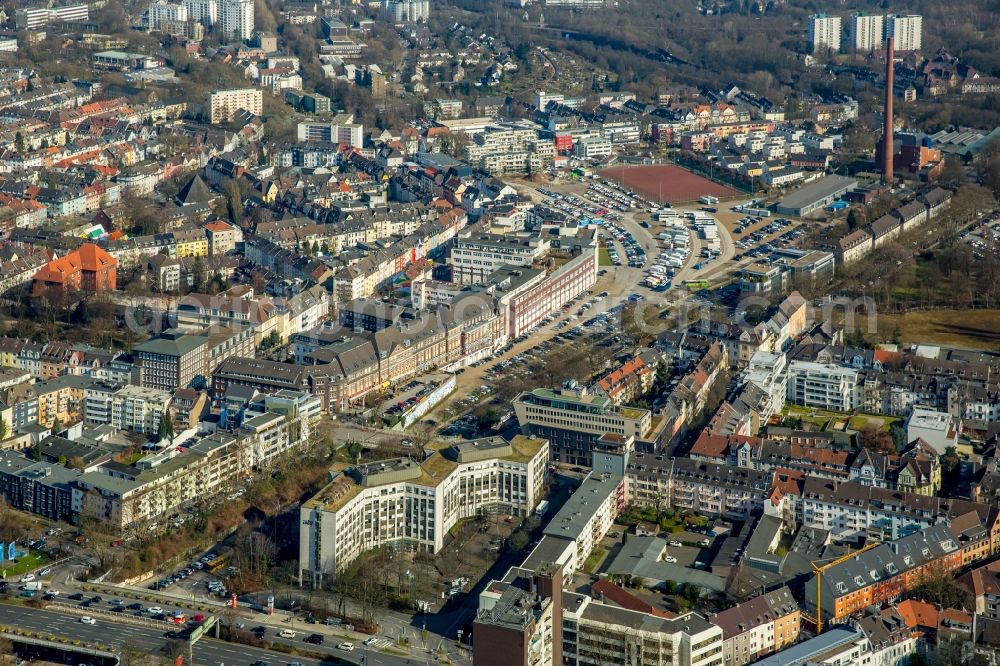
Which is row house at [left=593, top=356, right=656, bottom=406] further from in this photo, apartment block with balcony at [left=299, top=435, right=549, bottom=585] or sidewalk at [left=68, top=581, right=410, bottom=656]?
sidewalk at [left=68, top=581, right=410, bottom=656]

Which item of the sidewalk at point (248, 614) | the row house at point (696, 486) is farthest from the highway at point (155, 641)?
the row house at point (696, 486)

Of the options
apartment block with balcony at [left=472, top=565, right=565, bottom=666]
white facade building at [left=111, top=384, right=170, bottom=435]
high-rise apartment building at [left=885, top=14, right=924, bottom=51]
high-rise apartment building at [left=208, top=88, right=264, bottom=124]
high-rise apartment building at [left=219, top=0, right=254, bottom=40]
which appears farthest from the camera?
high-rise apartment building at [left=885, top=14, right=924, bottom=51]

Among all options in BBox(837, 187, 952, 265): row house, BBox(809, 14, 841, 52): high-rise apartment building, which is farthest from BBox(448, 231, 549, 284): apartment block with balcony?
BBox(809, 14, 841, 52): high-rise apartment building

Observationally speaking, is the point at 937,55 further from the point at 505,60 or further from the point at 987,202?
the point at 987,202

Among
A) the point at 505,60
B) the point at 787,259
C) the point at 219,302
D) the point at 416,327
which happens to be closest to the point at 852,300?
the point at 787,259

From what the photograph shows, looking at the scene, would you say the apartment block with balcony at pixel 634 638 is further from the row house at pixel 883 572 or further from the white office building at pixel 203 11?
the white office building at pixel 203 11

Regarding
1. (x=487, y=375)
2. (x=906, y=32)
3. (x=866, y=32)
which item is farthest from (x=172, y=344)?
(x=906, y=32)
